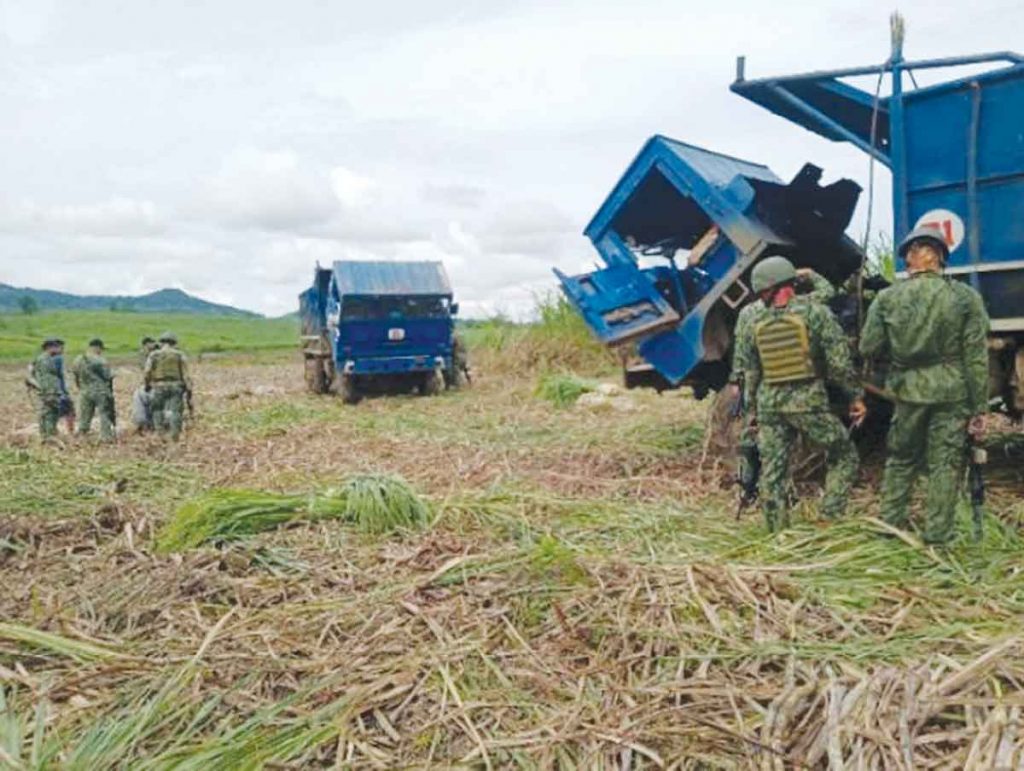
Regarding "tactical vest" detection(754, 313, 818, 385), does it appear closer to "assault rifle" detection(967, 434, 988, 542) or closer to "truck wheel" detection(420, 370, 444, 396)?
"assault rifle" detection(967, 434, 988, 542)

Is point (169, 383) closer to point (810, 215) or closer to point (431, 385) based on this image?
point (431, 385)

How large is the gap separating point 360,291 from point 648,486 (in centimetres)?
880

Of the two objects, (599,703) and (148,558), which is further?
(148,558)

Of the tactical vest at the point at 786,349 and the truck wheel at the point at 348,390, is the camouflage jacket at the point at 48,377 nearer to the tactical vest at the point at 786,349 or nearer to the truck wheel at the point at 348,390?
the truck wheel at the point at 348,390

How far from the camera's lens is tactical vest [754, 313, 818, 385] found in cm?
481

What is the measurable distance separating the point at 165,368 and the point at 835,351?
26.6ft

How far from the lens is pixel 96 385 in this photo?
10453 mm

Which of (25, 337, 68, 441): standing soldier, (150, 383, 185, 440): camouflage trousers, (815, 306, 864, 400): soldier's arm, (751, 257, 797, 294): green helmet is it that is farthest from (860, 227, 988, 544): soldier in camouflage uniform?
(25, 337, 68, 441): standing soldier

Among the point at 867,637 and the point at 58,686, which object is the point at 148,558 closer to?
the point at 58,686

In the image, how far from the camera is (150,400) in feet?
34.9

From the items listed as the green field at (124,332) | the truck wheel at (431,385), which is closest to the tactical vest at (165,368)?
the truck wheel at (431,385)

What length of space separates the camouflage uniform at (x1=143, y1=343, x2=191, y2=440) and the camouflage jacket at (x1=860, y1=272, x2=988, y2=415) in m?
8.27

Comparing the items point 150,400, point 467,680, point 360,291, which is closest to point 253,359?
point 360,291

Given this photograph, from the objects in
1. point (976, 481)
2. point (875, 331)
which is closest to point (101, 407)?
point (875, 331)
